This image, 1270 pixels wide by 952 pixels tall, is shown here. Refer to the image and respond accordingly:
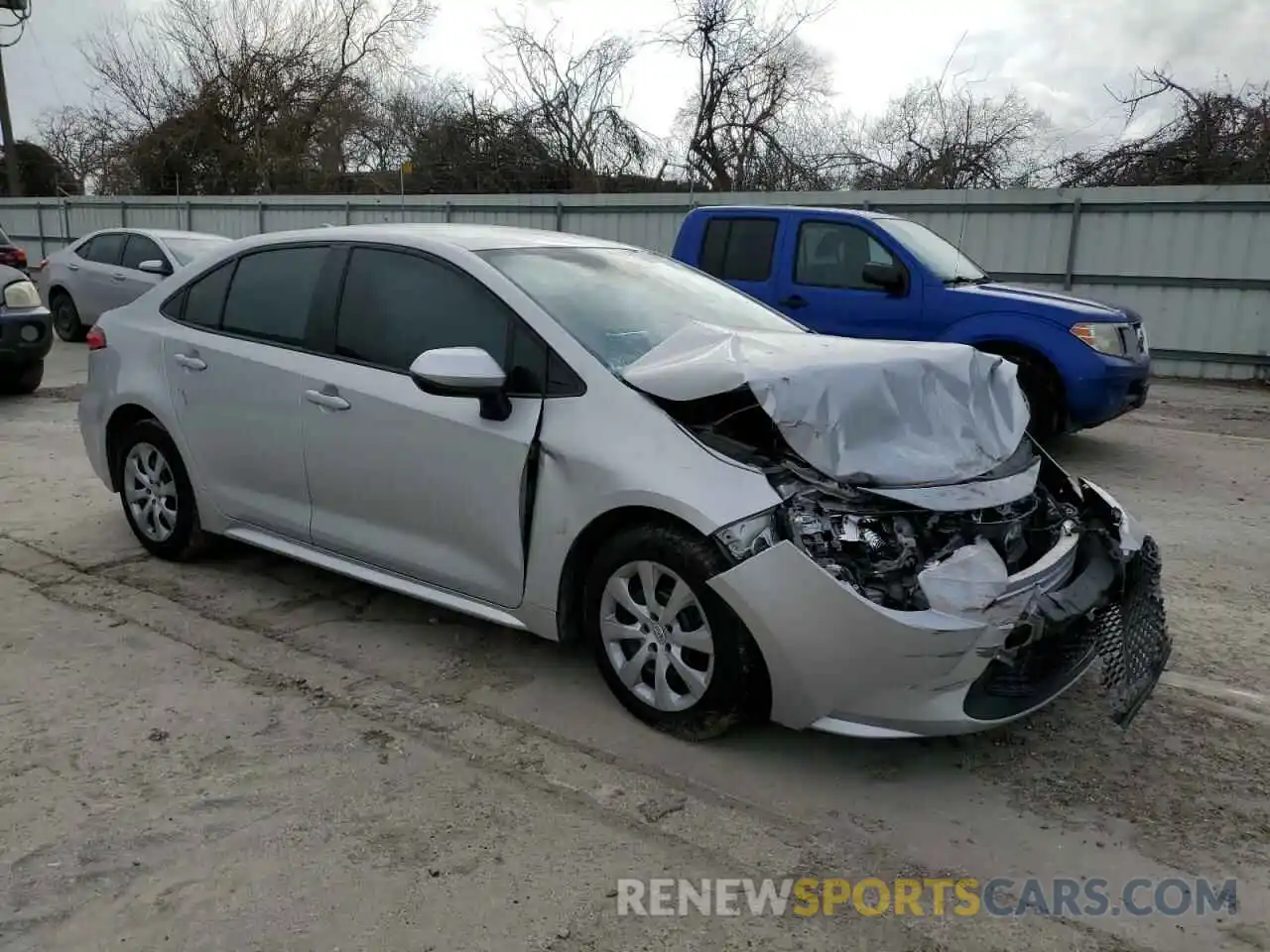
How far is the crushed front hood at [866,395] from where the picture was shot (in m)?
3.12

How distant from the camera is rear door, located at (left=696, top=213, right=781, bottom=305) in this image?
862cm

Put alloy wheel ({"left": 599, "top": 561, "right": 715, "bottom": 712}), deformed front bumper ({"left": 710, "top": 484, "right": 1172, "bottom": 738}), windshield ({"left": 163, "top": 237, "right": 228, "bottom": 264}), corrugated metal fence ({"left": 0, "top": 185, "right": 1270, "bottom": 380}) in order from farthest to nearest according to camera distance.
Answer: windshield ({"left": 163, "top": 237, "right": 228, "bottom": 264})
corrugated metal fence ({"left": 0, "top": 185, "right": 1270, "bottom": 380})
alloy wheel ({"left": 599, "top": 561, "right": 715, "bottom": 712})
deformed front bumper ({"left": 710, "top": 484, "right": 1172, "bottom": 738})

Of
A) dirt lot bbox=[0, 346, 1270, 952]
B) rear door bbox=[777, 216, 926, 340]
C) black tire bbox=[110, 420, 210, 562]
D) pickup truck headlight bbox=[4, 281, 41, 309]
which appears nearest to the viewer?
dirt lot bbox=[0, 346, 1270, 952]

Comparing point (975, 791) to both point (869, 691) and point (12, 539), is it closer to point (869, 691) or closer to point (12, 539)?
point (869, 691)

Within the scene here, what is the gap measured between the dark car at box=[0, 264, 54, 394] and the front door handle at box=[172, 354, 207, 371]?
5.85 meters

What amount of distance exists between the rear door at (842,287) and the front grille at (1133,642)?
4.75 m

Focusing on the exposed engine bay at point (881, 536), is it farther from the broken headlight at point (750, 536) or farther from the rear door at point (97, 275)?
the rear door at point (97, 275)

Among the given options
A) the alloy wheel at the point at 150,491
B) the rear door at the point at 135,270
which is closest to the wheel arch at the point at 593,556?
the alloy wheel at the point at 150,491

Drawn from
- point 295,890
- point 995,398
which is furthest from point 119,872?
point 995,398

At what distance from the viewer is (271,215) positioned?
20562 mm

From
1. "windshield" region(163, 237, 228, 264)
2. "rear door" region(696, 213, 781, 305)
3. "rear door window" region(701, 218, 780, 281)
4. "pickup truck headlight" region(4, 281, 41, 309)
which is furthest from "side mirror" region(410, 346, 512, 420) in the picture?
"windshield" region(163, 237, 228, 264)

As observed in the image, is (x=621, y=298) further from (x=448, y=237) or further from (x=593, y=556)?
(x=593, y=556)

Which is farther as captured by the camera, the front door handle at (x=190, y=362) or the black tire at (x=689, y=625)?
the front door handle at (x=190, y=362)

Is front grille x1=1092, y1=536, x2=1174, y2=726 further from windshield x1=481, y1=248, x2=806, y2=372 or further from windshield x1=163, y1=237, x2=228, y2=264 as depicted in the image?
windshield x1=163, y1=237, x2=228, y2=264
